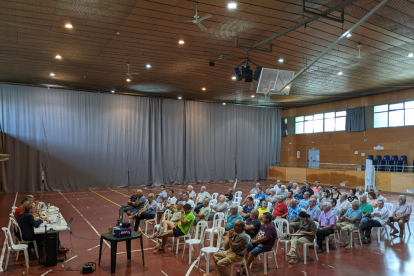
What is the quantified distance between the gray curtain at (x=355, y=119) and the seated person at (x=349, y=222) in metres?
14.1

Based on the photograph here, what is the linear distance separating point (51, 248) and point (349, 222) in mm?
6667

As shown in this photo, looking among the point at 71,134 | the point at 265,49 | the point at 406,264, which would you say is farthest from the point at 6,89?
the point at 406,264

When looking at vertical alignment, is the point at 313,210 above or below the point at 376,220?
above

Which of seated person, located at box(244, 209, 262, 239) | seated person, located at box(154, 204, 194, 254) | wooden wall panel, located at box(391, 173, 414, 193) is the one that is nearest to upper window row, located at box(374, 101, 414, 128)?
wooden wall panel, located at box(391, 173, 414, 193)

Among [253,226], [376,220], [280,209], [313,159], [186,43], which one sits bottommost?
[376,220]

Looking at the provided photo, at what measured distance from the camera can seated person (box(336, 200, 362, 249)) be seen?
23.4 ft

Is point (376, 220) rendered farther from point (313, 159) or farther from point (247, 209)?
point (313, 159)

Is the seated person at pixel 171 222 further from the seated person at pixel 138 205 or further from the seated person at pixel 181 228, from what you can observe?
the seated person at pixel 138 205

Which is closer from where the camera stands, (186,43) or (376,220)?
(376,220)

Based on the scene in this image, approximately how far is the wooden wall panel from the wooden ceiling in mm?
4982

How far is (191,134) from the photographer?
22.3 meters

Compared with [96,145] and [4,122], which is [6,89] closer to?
[4,122]

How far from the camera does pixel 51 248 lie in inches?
229

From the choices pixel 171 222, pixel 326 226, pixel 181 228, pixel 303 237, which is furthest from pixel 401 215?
pixel 171 222
